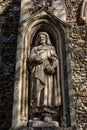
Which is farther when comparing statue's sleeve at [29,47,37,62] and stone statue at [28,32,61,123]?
statue's sleeve at [29,47,37,62]

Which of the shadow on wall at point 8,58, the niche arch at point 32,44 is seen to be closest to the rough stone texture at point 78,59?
the niche arch at point 32,44

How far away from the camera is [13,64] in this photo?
20.5 feet

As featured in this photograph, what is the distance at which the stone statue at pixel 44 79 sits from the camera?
511 cm

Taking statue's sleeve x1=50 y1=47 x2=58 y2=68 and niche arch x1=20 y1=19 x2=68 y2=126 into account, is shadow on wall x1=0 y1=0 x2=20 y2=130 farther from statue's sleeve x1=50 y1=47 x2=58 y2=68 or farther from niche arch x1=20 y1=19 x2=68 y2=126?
statue's sleeve x1=50 y1=47 x2=58 y2=68

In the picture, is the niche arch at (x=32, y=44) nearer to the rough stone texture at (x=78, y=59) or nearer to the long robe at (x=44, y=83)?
the long robe at (x=44, y=83)

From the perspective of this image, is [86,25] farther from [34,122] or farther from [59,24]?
[34,122]

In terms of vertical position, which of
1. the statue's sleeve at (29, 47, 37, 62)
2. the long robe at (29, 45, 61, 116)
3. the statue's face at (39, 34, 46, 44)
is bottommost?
the long robe at (29, 45, 61, 116)

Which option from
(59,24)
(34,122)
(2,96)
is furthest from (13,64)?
(34,122)

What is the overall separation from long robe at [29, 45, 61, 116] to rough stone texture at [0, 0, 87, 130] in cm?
34

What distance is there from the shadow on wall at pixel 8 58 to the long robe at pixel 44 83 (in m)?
0.65

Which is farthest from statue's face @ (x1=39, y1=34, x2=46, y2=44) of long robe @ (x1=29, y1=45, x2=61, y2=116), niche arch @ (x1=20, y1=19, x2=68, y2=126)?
niche arch @ (x1=20, y1=19, x2=68, y2=126)

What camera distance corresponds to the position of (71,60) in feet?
21.0

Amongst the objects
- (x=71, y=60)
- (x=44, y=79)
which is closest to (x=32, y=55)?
(x=44, y=79)

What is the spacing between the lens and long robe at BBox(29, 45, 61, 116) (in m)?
5.12
